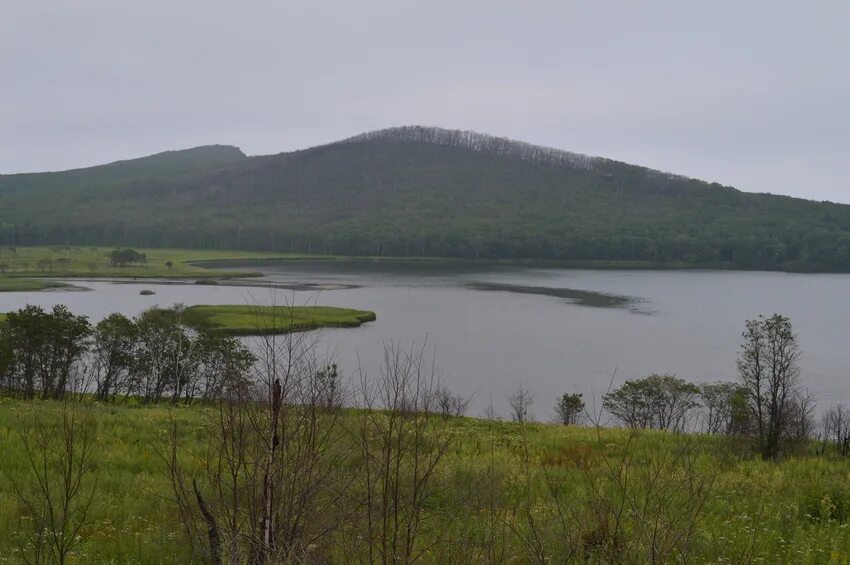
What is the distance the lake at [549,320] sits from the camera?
46.2 m

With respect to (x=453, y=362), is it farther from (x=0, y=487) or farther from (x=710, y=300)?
(x=710, y=300)

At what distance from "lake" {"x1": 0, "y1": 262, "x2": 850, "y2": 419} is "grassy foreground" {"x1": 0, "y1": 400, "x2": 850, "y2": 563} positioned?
659cm

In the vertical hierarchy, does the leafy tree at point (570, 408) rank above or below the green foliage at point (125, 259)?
below

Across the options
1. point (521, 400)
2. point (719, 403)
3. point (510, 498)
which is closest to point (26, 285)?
point (521, 400)

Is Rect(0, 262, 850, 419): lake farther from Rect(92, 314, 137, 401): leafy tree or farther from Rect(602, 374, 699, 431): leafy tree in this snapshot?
Rect(92, 314, 137, 401): leafy tree

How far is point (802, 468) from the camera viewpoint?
40.1 ft

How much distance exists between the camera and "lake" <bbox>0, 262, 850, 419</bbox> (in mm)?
46188

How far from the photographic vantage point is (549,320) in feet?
225

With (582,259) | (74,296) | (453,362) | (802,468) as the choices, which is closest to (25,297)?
(74,296)

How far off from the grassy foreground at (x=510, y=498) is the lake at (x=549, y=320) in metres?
6.59

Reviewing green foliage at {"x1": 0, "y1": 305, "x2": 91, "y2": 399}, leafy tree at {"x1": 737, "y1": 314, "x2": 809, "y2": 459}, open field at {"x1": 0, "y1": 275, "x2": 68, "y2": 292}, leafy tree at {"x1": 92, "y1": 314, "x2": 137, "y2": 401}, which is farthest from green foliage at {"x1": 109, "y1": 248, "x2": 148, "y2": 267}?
leafy tree at {"x1": 737, "y1": 314, "x2": 809, "y2": 459}

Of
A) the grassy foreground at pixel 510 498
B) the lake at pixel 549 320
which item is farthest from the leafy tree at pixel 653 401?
the grassy foreground at pixel 510 498

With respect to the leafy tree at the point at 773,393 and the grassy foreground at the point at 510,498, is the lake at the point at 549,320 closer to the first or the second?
the leafy tree at the point at 773,393

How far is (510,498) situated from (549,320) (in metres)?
61.1
